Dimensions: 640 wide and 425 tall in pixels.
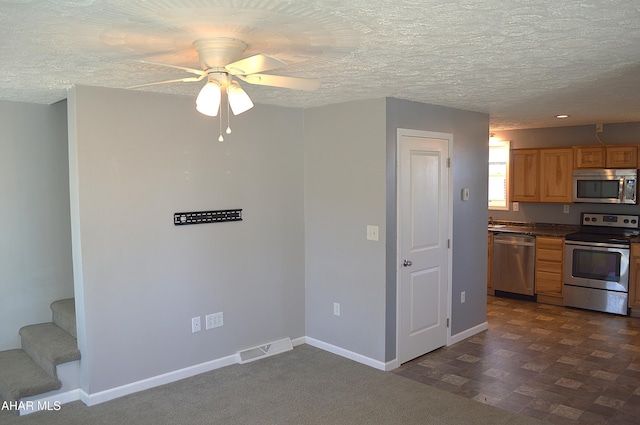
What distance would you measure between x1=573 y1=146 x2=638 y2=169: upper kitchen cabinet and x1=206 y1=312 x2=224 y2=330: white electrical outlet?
4.73 meters

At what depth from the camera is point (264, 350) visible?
4.46m

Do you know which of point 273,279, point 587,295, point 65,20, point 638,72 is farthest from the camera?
point 587,295

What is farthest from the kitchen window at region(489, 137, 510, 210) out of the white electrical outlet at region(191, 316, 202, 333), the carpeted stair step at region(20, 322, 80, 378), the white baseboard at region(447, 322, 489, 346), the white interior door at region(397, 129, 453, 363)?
the carpeted stair step at region(20, 322, 80, 378)

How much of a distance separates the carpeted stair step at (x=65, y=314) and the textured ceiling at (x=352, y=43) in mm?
1696

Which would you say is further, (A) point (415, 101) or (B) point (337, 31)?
(A) point (415, 101)

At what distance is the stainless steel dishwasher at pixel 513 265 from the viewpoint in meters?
6.27

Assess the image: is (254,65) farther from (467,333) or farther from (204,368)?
(467,333)

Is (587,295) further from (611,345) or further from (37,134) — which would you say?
(37,134)

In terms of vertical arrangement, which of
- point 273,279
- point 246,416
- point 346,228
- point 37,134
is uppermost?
point 37,134

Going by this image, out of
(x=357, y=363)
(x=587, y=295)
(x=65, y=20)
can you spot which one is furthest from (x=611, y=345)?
(x=65, y=20)

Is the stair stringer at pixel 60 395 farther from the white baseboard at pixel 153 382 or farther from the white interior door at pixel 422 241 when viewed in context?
the white interior door at pixel 422 241

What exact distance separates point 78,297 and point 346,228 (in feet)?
7.17

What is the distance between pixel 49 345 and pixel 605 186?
6093mm

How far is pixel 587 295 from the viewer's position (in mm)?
5875
